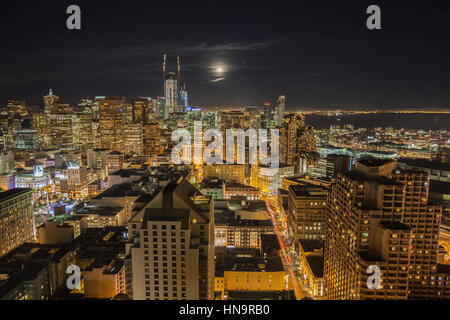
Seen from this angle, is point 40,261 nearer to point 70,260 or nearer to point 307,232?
point 70,260

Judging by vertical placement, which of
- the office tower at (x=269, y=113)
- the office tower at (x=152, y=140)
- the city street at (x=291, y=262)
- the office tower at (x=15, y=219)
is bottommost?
the city street at (x=291, y=262)

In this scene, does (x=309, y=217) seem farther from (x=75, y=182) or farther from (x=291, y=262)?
(x=75, y=182)

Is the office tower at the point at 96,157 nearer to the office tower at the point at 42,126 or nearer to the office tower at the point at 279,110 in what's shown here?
the office tower at the point at 42,126

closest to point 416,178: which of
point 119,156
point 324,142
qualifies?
point 119,156

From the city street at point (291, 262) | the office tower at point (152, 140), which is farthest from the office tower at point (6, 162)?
the city street at point (291, 262)

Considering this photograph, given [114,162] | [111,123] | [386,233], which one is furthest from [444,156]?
[111,123]
